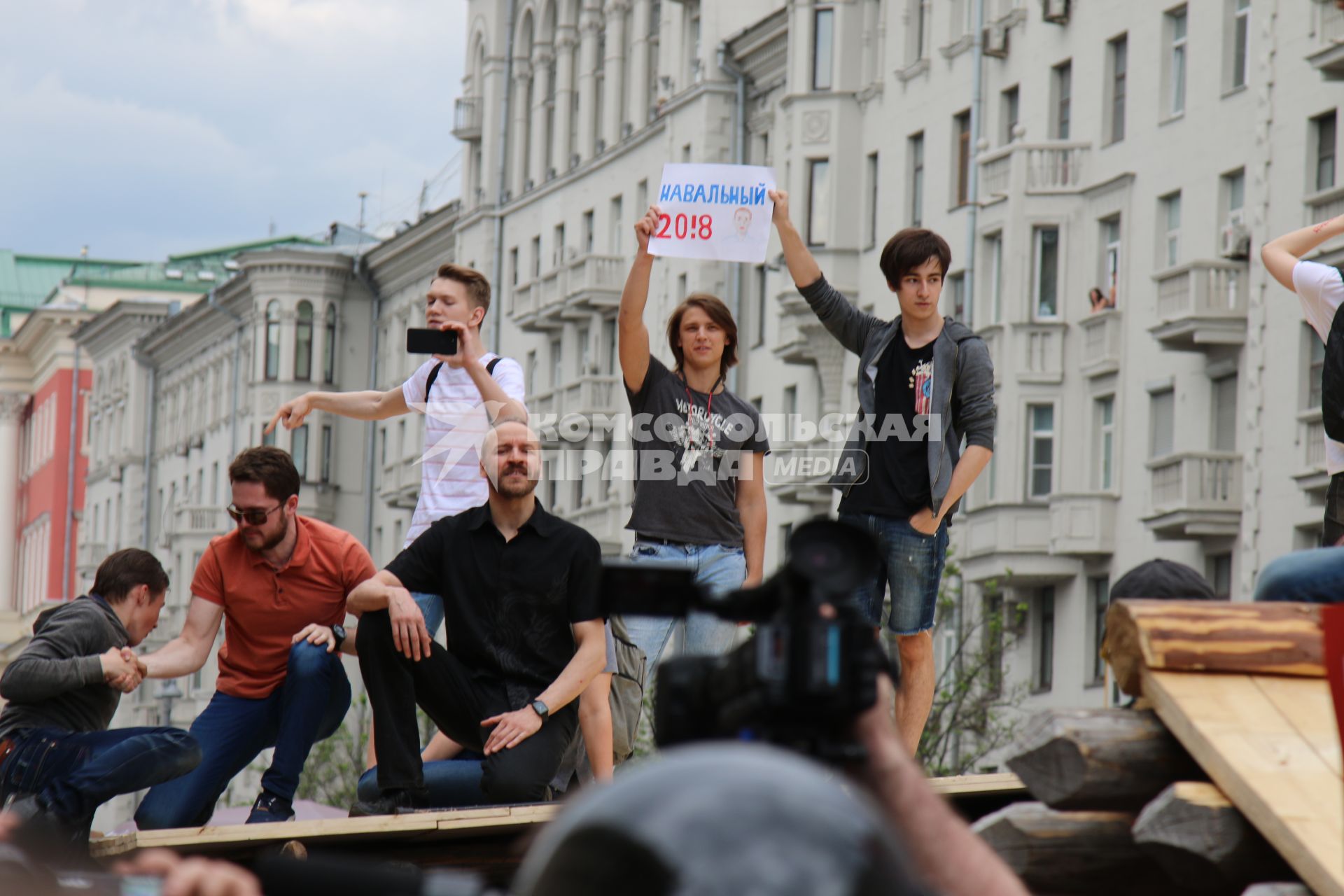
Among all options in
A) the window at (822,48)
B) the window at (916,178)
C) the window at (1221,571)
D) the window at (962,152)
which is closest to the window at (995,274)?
the window at (962,152)

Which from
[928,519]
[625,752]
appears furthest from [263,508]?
[928,519]

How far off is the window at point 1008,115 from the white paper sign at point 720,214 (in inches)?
1312

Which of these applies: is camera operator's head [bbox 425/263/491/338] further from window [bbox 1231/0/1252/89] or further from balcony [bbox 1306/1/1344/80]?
window [bbox 1231/0/1252/89]

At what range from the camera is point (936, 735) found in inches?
1478

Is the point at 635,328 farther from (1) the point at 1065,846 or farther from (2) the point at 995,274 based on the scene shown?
(2) the point at 995,274

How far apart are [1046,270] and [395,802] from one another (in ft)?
113

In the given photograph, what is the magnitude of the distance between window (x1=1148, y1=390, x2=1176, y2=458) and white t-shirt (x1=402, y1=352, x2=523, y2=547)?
29852mm

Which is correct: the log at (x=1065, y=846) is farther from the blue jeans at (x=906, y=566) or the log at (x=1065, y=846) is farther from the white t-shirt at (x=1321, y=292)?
the blue jeans at (x=906, y=566)

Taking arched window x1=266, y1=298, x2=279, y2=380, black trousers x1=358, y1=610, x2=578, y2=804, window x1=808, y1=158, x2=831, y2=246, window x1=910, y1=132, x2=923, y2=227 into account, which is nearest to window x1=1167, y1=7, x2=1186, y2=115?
window x1=910, y1=132, x2=923, y2=227

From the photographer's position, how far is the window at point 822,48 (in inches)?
1925

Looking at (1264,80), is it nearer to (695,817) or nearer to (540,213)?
(540,213)

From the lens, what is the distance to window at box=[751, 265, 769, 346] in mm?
52000

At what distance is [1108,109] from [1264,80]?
17.3 feet

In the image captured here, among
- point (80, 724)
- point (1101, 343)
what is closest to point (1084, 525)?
point (1101, 343)
